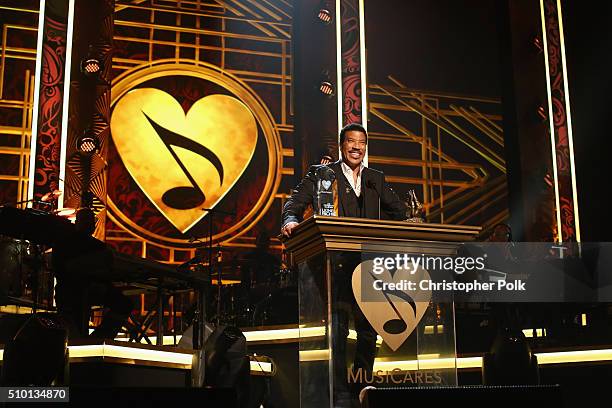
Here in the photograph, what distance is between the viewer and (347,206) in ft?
10.7

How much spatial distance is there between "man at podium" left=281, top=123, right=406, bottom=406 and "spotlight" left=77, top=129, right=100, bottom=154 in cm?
312

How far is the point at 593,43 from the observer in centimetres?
710

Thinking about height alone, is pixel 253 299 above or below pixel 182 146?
below

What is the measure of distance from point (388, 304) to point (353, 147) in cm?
83

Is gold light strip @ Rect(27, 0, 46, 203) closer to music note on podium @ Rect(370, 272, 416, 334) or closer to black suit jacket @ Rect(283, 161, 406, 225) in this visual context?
black suit jacket @ Rect(283, 161, 406, 225)

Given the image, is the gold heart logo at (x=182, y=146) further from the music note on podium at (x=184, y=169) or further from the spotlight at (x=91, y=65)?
the spotlight at (x=91, y=65)

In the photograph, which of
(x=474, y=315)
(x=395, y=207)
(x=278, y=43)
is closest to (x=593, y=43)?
Result: (x=278, y=43)

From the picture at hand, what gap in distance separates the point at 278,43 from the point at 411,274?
469 cm

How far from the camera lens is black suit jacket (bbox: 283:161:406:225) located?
3.27m

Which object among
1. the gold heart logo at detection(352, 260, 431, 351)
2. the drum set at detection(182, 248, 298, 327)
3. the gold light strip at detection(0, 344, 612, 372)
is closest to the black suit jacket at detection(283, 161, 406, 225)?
the gold heart logo at detection(352, 260, 431, 351)

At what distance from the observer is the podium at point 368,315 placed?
2.70m

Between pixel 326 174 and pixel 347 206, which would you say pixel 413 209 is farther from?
pixel 326 174

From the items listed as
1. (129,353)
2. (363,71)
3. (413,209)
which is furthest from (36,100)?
(413,209)

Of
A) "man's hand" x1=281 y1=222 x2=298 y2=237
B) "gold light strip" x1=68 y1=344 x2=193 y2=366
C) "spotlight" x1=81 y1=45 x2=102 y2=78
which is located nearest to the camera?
"man's hand" x1=281 y1=222 x2=298 y2=237
